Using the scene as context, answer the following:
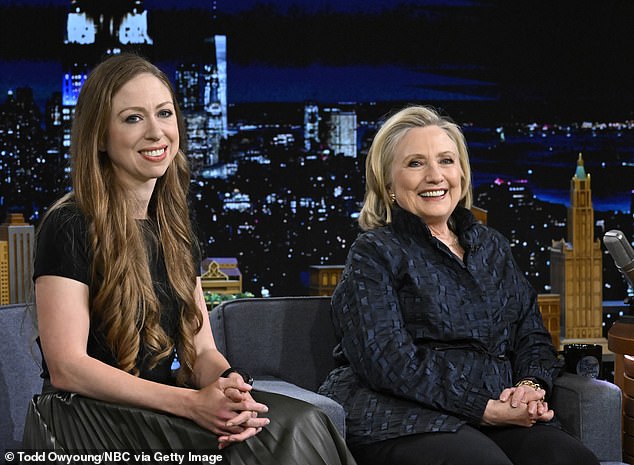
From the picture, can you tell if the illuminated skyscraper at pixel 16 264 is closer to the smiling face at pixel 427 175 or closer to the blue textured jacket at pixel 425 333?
the blue textured jacket at pixel 425 333

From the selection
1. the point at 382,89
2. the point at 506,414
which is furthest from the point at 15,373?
the point at 382,89

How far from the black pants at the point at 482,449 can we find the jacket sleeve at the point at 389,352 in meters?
0.09

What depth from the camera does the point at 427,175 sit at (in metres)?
2.68

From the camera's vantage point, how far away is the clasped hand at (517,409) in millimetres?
2424

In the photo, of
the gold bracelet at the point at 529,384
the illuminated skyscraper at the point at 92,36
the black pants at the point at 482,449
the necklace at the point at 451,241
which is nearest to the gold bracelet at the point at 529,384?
the gold bracelet at the point at 529,384

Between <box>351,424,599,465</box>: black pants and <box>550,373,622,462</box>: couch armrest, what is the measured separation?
114 millimetres

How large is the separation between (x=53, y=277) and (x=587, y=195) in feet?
10.2

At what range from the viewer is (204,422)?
6.33ft

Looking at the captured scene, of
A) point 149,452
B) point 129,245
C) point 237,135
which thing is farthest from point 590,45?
point 149,452

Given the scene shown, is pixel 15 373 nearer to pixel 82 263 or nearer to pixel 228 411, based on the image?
pixel 82 263

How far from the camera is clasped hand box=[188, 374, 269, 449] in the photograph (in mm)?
1898

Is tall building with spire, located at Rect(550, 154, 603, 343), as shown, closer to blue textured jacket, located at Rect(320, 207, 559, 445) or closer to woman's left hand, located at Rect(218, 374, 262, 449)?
blue textured jacket, located at Rect(320, 207, 559, 445)

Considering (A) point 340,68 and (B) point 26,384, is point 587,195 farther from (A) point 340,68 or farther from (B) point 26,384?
(B) point 26,384

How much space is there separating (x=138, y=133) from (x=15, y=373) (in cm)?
87
